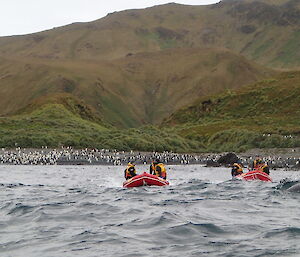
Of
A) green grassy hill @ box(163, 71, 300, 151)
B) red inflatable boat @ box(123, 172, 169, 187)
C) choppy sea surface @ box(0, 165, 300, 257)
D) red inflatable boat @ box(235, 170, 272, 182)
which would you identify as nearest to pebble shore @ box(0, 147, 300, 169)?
green grassy hill @ box(163, 71, 300, 151)

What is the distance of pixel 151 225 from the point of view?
15953mm

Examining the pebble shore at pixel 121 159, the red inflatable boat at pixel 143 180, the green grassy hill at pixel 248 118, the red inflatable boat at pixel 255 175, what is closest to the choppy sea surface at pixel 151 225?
the red inflatable boat at pixel 143 180

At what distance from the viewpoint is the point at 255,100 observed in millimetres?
147000

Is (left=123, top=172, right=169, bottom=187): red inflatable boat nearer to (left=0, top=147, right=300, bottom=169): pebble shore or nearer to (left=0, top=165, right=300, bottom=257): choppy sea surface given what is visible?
(left=0, top=165, right=300, bottom=257): choppy sea surface

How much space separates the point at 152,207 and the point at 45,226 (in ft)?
17.4

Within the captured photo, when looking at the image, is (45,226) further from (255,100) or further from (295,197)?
(255,100)

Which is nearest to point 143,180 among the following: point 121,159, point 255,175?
point 255,175

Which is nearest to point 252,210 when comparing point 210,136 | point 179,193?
point 179,193

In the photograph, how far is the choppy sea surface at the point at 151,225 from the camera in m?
12.8

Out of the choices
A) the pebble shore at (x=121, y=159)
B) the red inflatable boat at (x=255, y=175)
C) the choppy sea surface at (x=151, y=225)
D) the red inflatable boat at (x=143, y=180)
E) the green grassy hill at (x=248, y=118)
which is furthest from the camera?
the green grassy hill at (x=248, y=118)

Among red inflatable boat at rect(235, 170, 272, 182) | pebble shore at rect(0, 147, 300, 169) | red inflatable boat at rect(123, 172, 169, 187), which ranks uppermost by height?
red inflatable boat at rect(123, 172, 169, 187)

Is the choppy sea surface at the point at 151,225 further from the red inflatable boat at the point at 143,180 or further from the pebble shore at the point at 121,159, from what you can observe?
the pebble shore at the point at 121,159

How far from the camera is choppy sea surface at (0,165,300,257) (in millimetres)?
12758

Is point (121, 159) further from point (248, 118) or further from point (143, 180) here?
point (248, 118)
